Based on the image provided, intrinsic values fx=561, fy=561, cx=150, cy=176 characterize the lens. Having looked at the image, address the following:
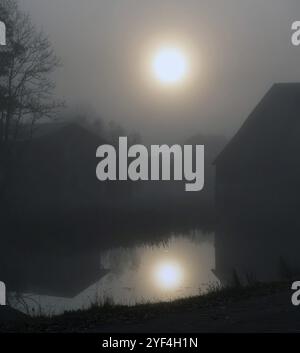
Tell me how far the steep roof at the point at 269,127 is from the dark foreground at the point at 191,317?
2622 millimetres

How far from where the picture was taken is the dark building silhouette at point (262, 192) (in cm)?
1116

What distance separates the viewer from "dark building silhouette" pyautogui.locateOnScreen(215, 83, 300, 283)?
36.6 ft

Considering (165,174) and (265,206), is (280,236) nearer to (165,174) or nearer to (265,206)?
(265,206)

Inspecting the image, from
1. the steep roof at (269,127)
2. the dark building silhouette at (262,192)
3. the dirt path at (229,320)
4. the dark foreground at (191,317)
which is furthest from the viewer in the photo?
the dark building silhouette at (262,192)

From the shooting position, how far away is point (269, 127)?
12414 mm

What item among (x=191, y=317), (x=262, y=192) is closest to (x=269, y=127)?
(x=262, y=192)

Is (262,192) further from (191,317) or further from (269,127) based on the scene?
→ (191,317)

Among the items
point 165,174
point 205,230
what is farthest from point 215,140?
point 205,230

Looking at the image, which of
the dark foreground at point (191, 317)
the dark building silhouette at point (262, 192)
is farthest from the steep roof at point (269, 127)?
the dark foreground at point (191, 317)

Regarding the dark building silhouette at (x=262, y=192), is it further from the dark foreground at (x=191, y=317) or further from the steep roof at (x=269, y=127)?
the dark foreground at (x=191, y=317)

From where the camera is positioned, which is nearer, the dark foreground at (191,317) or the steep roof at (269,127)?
the dark foreground at (191,317)

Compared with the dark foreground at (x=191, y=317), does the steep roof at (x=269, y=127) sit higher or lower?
higher

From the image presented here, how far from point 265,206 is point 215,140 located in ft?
9.40

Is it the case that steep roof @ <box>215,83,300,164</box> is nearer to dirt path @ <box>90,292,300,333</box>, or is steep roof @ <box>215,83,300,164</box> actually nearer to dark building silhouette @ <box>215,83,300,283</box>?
dark building silhouette @ <box>215,83,300,283</box>
